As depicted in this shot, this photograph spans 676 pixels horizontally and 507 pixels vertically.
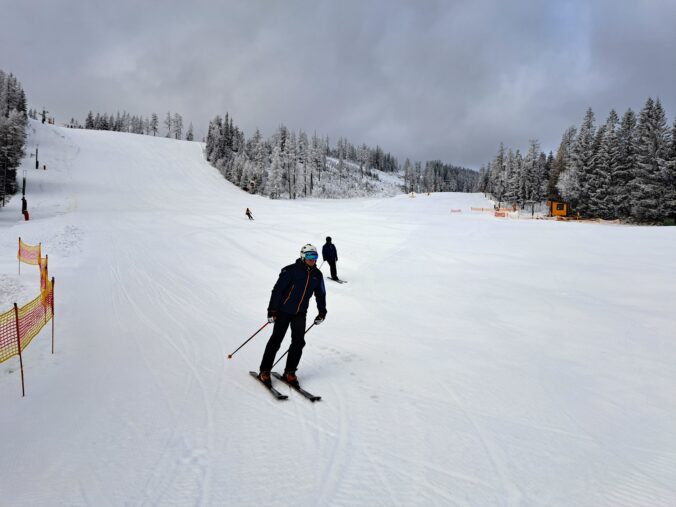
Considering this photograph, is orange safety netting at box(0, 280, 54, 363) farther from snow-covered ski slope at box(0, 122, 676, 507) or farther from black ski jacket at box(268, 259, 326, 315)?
black ski jacket at box(268, 259, 326, 315)

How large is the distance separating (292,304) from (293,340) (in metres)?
0.64

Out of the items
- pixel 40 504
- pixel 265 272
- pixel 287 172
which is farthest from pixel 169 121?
pixel 40 504

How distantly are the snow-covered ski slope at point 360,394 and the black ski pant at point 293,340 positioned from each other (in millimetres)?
411

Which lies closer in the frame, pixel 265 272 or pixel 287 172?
pixel 265 272

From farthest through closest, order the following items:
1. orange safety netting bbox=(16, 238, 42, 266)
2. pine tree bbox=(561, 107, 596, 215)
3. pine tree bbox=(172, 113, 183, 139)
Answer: pine tree bbox=(172, 113, 183, 139), pine tree bbox=(561, 107, 596, 215), orange safety netting bbox=(16, 238, 42, 266)

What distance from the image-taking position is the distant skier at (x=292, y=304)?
6.13 meters

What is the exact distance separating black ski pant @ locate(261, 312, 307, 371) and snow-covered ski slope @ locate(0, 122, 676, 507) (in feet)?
1.35

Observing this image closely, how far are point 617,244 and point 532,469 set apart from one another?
23.8 m

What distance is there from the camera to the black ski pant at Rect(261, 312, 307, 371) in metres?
6.20

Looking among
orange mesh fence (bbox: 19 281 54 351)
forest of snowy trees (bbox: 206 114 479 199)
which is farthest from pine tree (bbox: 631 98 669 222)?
forest of snowy trees (bbox: 206 114 479 199)

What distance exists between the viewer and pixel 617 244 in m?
22.8

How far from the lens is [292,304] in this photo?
6.14 meters

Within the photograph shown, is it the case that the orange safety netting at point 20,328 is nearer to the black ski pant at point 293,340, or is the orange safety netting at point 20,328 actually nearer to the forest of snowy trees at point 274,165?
the black ski pant at point 293,340

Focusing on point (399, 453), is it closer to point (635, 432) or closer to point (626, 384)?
point (635, 432)
